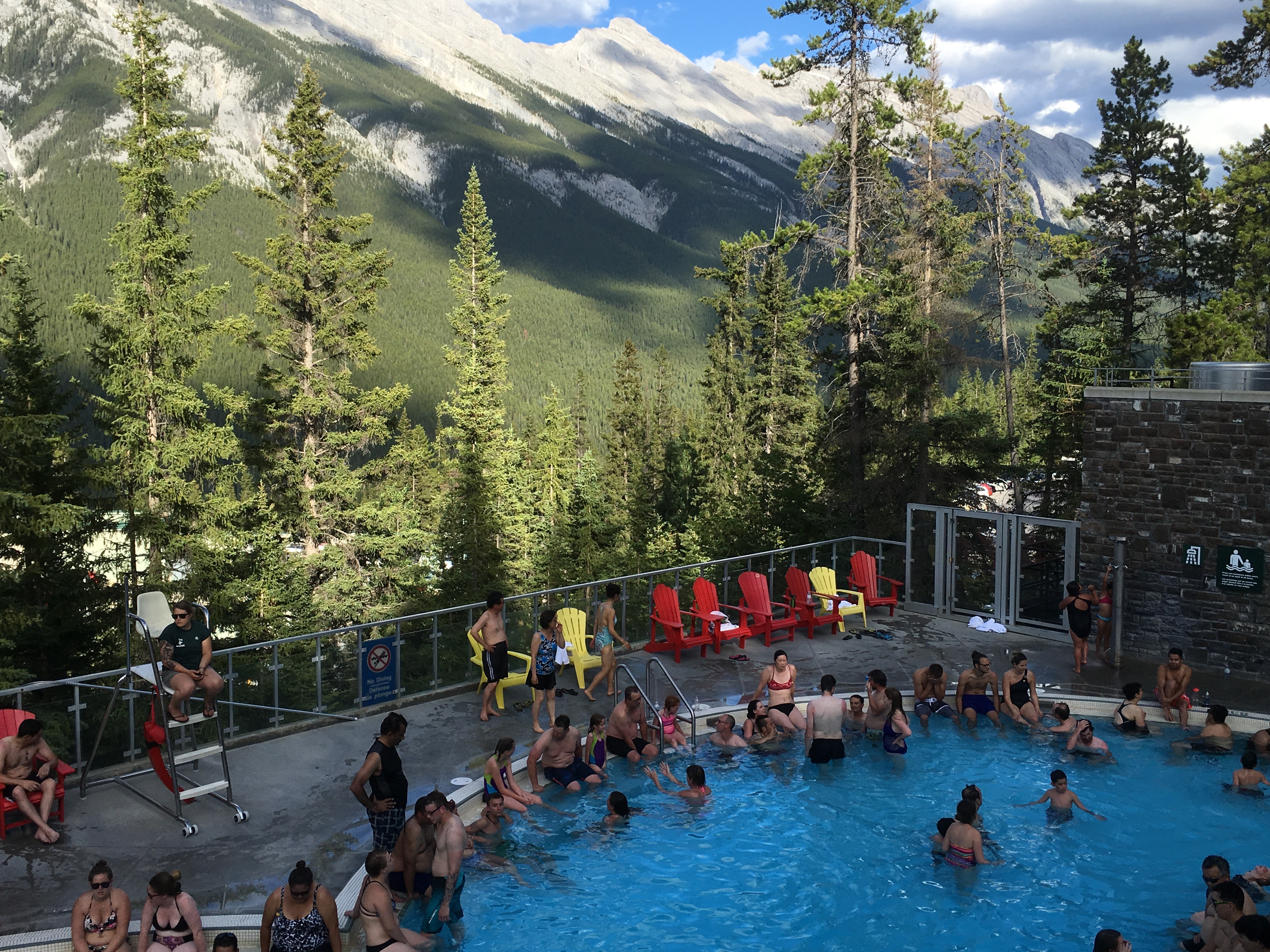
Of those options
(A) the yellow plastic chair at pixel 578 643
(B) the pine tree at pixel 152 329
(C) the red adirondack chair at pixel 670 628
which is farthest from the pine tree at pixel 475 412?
(A) the yellow plastic chair at pixel 578 643

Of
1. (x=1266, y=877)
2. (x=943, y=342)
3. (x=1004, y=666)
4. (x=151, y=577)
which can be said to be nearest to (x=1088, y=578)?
(x=1004, y=666)

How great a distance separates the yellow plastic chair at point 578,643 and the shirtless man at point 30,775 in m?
6.35

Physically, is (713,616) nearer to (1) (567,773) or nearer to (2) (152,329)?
(1) (567,773)

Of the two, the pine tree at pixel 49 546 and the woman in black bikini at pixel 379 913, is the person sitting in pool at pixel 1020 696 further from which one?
the pine tree at pixel 49 546

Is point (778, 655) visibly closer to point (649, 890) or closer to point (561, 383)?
point (649, 890)

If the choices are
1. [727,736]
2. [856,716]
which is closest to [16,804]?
[727,736]

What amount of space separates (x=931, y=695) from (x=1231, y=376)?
6980mm

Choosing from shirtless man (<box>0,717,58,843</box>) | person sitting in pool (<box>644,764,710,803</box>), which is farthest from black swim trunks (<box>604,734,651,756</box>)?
shirtless man (<box>0,717,58,843</box>)

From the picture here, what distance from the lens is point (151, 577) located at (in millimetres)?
23391

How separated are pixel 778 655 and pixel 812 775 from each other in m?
1.58

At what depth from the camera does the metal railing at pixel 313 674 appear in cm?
966

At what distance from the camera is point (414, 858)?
8352 mm

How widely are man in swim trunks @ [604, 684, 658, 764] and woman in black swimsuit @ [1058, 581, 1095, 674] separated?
7213 mm

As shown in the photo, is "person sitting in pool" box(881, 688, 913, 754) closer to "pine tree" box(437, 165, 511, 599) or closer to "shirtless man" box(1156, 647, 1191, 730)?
"shirtless man" box(1156, 647, 1191, 730)
